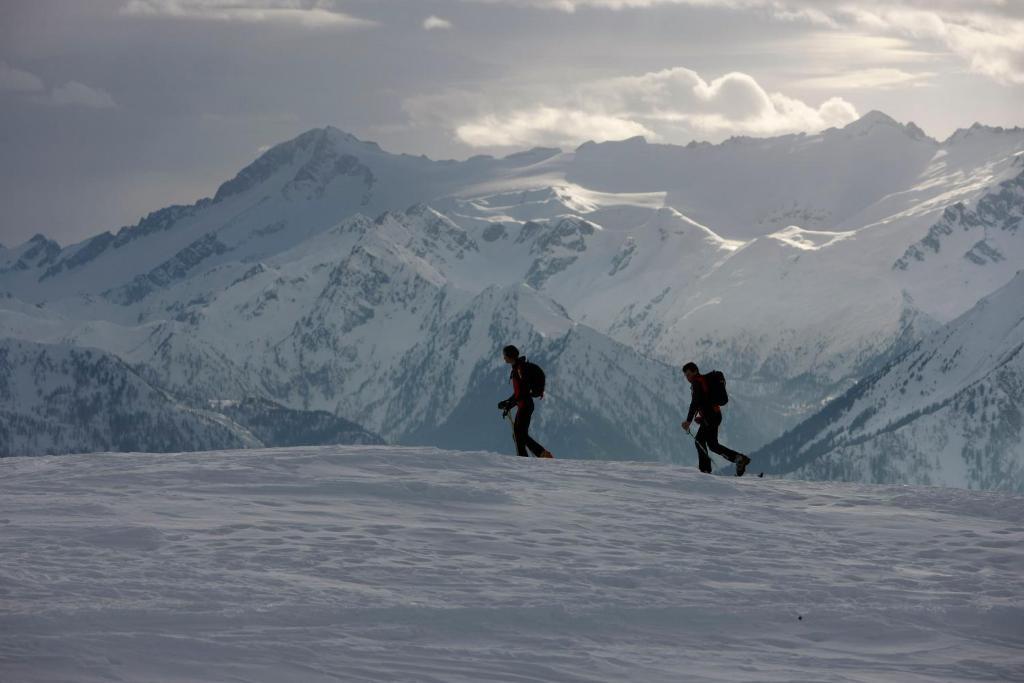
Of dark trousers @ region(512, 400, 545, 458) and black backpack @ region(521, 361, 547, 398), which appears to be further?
dark trousers @ region(512, 400, 545, 458)

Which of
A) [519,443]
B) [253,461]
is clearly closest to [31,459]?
[253,461]

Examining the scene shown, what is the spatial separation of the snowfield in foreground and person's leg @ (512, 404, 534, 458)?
297cm

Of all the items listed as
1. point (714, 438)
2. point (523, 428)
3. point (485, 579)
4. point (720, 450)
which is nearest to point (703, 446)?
point (714, 438)

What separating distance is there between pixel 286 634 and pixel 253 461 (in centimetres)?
1345

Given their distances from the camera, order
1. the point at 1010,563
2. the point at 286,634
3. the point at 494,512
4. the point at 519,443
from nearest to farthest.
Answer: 1. the point at 286,634
2. the point at 1010,563
3. the point at 494,512
4. the point at 519,443

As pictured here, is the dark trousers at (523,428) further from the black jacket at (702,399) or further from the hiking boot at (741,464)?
Answer: the hiking boot at (741,464)

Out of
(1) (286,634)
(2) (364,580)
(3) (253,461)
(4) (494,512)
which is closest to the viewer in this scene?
(1) (286,634)

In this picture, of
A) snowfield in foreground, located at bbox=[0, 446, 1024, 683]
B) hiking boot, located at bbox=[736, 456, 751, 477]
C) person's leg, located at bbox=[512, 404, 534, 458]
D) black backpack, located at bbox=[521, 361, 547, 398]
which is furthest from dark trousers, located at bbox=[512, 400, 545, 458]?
hiking boot, located at bbox=[736, 456, 751, 477]

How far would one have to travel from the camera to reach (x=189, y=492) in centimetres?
2755

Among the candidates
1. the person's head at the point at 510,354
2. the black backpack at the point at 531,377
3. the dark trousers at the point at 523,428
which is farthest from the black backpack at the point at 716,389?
the person's head at the point at 510,354

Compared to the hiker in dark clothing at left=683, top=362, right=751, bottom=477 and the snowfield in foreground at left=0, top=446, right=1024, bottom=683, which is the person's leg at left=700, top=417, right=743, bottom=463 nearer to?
the hiker in dark clothing at left=683, top=362, right=751, bottom=477

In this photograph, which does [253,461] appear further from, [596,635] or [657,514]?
[596,635]

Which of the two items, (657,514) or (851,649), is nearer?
(851,649)

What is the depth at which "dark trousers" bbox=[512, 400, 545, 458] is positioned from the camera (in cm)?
3356
